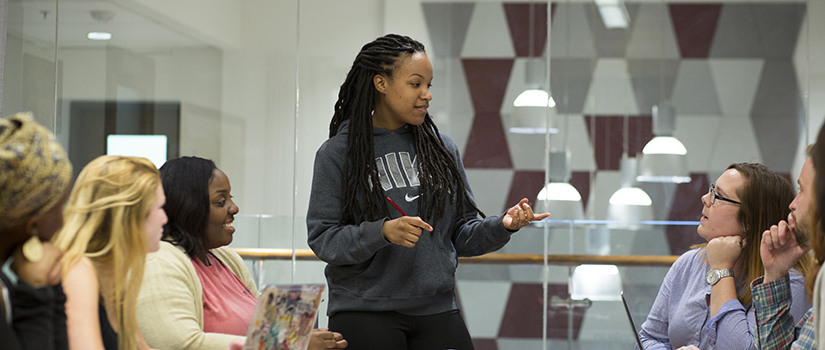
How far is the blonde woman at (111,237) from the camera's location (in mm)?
1496

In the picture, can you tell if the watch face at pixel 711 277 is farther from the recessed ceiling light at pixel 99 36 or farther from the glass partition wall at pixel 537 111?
the recessed ceiling light at pixel 99 36

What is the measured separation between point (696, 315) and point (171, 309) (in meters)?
1.32

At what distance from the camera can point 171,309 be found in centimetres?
192

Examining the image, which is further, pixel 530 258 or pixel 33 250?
pixel 530 258

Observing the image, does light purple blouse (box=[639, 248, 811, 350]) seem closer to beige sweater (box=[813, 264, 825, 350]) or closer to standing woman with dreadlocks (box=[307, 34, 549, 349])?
Answer: standing woman with dreadlocks (box=[307, 34, 549, 349])

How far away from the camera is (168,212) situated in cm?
217

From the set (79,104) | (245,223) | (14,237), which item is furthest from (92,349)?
(79,104)

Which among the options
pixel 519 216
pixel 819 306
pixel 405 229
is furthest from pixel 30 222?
pixel 819 306

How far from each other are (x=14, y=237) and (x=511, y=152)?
8.72ft

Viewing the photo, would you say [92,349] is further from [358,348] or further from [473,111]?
[473,111]

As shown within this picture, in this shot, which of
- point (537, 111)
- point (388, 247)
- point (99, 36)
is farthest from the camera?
point (99, 36)

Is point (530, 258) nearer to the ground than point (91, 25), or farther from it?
nearer to the ground

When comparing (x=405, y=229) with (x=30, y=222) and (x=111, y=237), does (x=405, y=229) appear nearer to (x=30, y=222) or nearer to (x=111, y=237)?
(x=111, y=237)

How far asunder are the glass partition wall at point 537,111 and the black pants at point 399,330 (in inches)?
61.5
